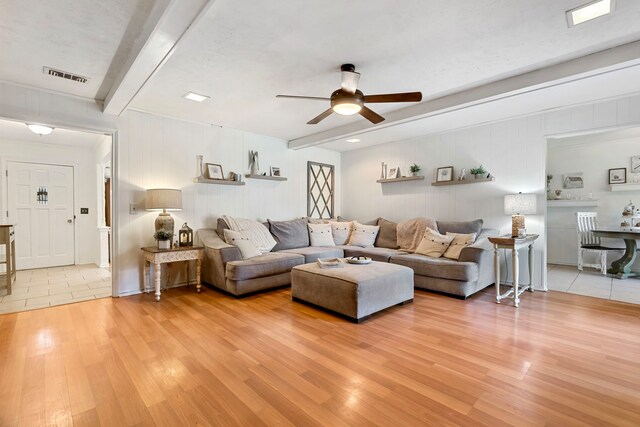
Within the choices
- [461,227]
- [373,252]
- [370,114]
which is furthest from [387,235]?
[370,114]

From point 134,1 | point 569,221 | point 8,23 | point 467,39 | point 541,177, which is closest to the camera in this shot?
point 134,1

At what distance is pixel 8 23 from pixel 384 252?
4.43 m

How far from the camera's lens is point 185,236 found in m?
3.94

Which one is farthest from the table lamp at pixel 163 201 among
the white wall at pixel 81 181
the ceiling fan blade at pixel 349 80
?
the white wall at pixel 81 181

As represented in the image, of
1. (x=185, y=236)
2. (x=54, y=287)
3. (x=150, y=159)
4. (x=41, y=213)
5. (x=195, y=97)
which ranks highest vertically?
(x=195, y=97)

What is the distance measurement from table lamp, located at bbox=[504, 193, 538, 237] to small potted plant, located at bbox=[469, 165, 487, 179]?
637 millimetres

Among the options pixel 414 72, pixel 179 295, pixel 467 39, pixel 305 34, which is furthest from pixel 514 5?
pixel 179 295

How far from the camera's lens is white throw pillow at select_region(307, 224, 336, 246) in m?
5.18

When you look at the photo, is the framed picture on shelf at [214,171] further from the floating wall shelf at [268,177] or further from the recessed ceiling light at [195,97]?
the recessed ceiling light at [195,97]

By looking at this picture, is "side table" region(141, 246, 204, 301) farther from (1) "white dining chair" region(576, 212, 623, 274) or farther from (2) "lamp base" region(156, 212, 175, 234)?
(1) "white dining chair" region(576, 212, 623, 274)

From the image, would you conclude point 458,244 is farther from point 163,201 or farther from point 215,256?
point 163,201

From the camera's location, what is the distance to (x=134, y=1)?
1873 mm

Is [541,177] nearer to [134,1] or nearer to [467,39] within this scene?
[467,39]

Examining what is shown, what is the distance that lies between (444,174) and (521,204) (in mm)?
1305
